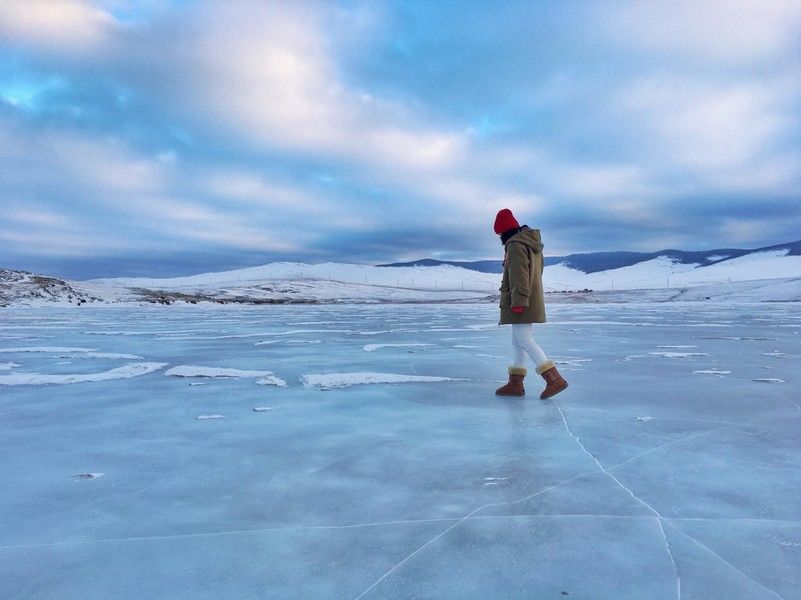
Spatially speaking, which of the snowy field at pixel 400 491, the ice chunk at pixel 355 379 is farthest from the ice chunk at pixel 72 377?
the ice chunk at pixel 355 379

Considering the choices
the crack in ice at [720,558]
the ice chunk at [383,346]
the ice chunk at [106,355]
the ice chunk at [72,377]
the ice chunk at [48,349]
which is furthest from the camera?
the ice chunk at [383,346]

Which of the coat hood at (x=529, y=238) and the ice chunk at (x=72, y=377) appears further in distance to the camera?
the ice chunk at (x=72, y=377)

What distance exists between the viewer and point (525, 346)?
4012 mm

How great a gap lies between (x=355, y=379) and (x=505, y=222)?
76.8 inches

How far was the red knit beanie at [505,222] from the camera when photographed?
162 inches

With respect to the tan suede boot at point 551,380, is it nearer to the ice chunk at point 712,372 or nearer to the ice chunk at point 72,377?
the ice chunk at point 712,372

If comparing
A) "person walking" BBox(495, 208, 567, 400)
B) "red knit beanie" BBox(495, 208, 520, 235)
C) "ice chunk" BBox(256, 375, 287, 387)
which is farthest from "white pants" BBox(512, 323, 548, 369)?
"ice chunk" BBox(256, 375, 287, 387)

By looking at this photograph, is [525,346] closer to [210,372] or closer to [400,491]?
[400,491]

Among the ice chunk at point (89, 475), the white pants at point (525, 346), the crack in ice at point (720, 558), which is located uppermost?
the white pants at point (525, 346)

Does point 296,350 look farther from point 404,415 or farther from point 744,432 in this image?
point 744,432

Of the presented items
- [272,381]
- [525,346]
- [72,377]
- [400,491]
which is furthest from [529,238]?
[72,377]

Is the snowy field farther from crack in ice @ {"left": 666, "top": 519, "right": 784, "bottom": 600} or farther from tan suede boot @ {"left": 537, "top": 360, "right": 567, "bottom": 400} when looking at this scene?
tan suede boot @ {"left": 537, "top": 360, "right": 567, "bottom": 400}

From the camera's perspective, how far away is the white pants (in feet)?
12.9

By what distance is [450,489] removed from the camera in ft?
6.91
